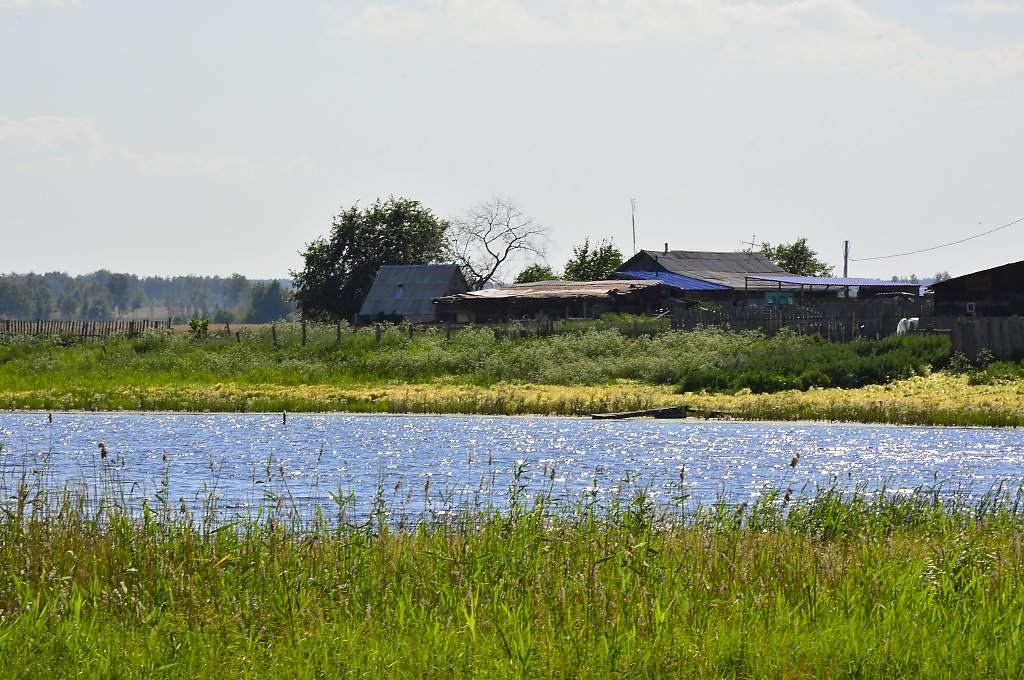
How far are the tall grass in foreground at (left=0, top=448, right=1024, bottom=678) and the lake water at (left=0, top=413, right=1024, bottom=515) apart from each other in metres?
6.22

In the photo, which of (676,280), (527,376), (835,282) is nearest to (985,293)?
(835,282)

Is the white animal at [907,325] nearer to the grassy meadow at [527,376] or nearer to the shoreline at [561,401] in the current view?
the grassy meadow at [527,376]

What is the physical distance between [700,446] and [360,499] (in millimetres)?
13002

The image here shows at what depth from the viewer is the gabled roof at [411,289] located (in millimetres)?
90250

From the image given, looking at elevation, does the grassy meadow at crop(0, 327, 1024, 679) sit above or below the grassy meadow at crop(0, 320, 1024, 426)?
below

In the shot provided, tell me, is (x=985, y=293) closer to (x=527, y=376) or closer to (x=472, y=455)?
(x=527, y=376)

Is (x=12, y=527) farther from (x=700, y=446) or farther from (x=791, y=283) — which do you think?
(x=791, y=283)

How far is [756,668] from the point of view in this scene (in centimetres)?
939

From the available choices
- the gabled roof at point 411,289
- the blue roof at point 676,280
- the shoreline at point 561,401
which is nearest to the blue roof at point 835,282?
the blue roof at point 676,280

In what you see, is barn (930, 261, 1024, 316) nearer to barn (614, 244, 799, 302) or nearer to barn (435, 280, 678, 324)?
barn (614, 244, 799, 302)

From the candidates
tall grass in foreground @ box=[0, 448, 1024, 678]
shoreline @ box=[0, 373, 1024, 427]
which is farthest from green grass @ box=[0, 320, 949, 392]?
tall grass in foreground @ box=[0, 448, 1024, 678]

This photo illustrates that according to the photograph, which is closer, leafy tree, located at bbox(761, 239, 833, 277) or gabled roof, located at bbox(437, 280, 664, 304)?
gabled roof, located at bbox(437, 280, 664, 304)

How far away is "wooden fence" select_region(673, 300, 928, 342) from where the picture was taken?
58094mm

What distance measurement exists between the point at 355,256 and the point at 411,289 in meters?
14.3
